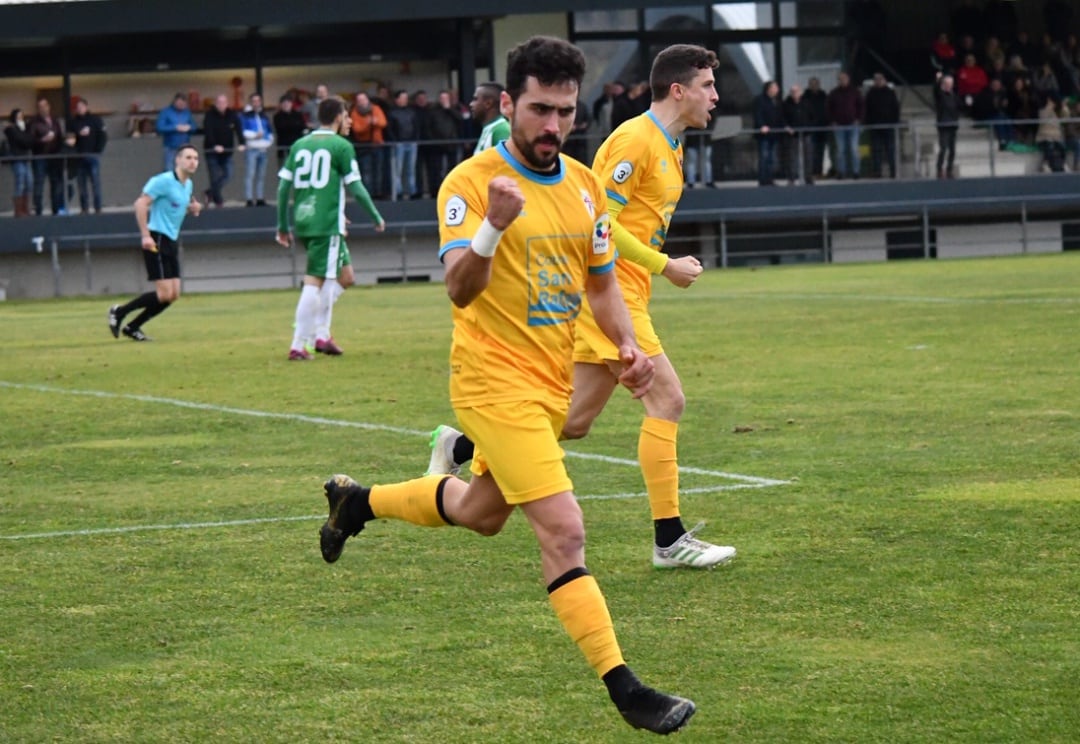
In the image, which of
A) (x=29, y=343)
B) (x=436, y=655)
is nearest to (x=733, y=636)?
(x=436, y=655)

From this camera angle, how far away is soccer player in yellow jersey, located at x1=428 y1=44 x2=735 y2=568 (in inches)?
291

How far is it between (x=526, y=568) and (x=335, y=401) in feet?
21.8

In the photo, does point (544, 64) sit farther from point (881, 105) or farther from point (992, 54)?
point (992, 54)

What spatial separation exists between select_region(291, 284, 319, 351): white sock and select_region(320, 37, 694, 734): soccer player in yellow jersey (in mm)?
11680

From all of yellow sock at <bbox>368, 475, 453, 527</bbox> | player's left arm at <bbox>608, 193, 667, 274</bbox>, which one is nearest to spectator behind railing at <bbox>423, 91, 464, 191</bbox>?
player's left arm at <bbox>608, 193, 667, 274</bbox>

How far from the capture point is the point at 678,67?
8.02 meters

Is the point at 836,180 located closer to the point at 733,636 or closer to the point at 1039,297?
the point at 1039,297

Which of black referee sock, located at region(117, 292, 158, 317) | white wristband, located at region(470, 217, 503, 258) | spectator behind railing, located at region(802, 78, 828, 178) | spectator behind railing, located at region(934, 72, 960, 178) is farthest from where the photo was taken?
spectator behind railing, located at region(934, 72, 960, 178)

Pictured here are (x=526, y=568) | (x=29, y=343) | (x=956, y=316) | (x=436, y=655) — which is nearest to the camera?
(x=436, y=655)

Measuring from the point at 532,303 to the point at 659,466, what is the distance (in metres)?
2.16

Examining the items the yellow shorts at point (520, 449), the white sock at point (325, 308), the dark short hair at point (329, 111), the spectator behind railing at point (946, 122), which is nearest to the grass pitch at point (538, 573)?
the yellow shorts at point (520, 449)

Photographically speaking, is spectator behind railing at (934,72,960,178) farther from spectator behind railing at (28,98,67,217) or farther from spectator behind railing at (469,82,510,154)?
spectator behind railing at (469,82,510,154)

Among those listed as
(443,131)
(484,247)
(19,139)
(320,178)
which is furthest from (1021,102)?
(484,247)

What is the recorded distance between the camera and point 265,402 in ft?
45.6
